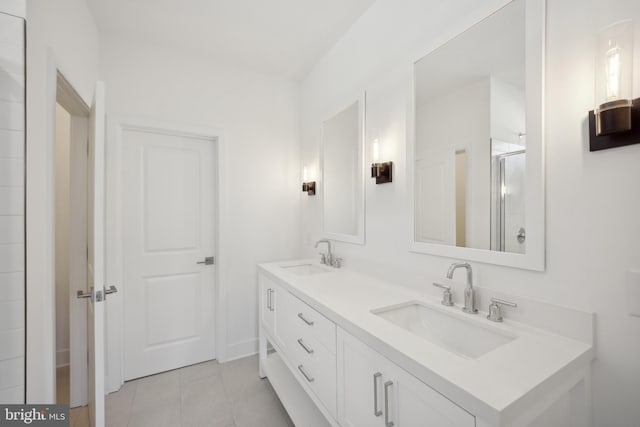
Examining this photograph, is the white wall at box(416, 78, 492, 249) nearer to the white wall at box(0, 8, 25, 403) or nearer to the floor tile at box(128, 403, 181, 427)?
the white wall at box(0, 8, 25, 403)

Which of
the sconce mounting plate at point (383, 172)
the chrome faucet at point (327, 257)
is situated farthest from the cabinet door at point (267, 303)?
the sconce mounting plate at point (383, 172)

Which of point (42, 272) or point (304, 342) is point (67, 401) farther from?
point (304, 342)

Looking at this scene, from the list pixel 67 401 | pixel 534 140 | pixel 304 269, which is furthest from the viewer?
pixel 304 269

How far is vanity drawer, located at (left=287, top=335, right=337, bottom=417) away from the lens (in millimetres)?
1304

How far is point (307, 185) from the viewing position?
270cm

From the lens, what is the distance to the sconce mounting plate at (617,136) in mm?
818

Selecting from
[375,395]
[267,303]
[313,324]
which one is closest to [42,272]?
[313,324]

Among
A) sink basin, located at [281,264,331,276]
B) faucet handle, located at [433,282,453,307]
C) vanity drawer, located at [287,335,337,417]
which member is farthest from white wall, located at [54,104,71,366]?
faucet handle, located at [433,282,453,307]

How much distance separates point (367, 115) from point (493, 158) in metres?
0.97

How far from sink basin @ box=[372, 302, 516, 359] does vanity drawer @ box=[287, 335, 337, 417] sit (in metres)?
0.35

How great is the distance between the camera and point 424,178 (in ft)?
5.00

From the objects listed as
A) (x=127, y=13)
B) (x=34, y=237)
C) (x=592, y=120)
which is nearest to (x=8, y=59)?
(x=34, y=237)

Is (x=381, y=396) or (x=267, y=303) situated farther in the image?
(x=267, y=303)

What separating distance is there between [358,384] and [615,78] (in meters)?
1.33
